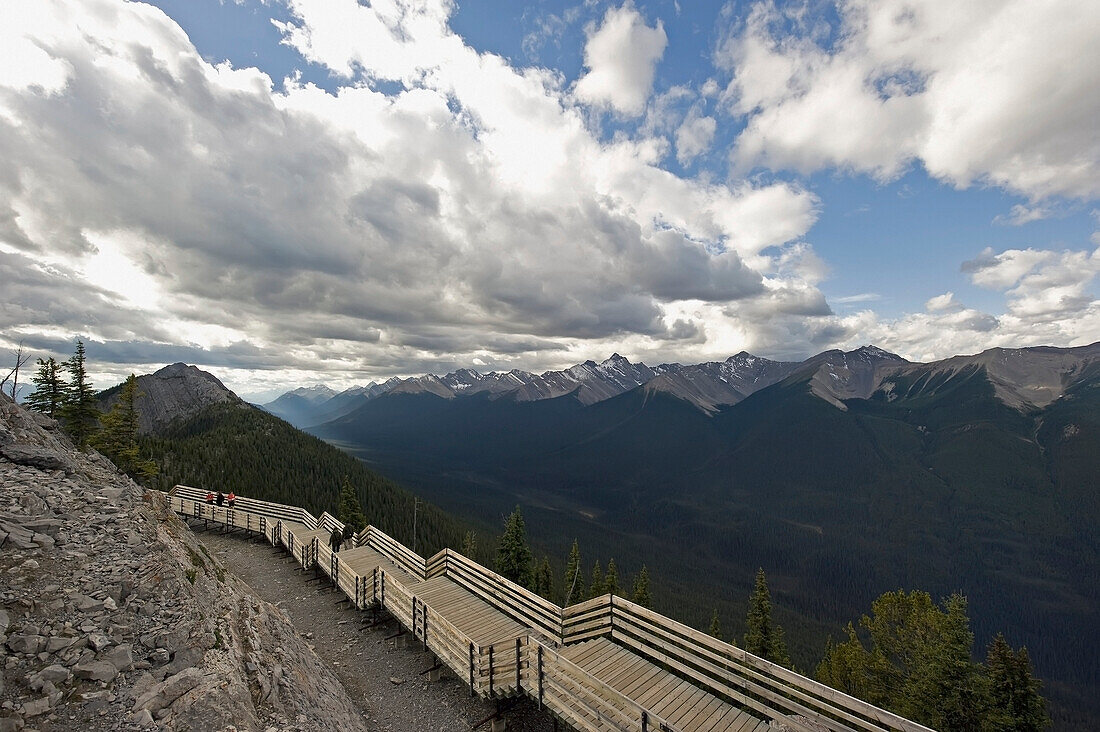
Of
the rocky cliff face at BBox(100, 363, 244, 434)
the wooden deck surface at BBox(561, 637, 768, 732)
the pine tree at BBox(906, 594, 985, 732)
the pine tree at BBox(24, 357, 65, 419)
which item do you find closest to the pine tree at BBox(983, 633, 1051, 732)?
the pine tree at BBox(906, 594, 985, 732)

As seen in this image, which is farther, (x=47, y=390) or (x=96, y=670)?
(x=47, y=390)

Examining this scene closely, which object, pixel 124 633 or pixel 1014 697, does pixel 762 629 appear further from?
pixel 124 633

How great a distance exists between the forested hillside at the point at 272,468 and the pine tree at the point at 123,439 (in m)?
15.0

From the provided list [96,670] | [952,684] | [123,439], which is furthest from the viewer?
[123,439]

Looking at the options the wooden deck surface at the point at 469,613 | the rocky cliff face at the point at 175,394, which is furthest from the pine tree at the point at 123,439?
the rocky cliff face at the point at 175,394

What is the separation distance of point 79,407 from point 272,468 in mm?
36297

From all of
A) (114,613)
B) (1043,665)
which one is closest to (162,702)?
(114,613)

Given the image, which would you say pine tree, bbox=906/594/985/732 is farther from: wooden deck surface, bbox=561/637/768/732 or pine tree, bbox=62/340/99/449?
pine tree, bbox=62/340/99/449

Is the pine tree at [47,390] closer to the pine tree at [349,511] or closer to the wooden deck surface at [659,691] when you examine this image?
the pine tree at [349,511]

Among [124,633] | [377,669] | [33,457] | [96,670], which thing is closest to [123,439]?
[33,457]

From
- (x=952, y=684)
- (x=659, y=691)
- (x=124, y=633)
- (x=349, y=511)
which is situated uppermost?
(x=124, y=633)

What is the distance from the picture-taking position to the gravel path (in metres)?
10.6

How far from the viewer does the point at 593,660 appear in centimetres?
1050

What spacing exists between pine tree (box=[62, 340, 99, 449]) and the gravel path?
1065 inches
